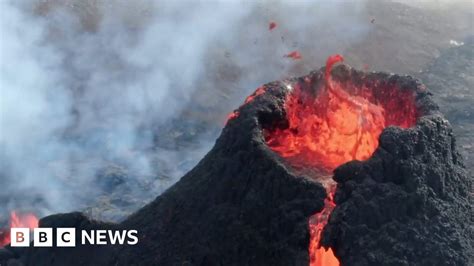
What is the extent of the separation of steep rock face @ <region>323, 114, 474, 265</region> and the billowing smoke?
7.34 m

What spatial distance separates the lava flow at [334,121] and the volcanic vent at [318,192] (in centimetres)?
1

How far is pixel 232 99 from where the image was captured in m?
18.8

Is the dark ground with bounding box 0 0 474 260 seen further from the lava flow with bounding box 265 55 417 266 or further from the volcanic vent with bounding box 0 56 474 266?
the lava flow with bounding box 265 55 417 266

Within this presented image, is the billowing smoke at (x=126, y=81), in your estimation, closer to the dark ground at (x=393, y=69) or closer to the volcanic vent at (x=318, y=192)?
the dark ground at (x=393, y=69)

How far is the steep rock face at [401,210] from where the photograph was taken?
6.49 m

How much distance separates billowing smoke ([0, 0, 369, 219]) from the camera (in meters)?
14.6

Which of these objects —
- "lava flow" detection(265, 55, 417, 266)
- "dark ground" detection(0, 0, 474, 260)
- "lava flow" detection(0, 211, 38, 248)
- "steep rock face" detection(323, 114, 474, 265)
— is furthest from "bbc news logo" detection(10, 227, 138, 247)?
"dark ground" detection(0, 0, 474, 260)

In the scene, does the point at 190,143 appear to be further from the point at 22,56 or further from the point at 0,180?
the point at 22,56

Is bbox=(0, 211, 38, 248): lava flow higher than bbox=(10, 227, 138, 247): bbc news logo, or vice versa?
bbox=(0, 211, 38, 248): lava flow

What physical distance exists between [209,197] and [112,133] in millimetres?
9331

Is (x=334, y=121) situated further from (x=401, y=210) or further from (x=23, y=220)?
(x=23, y=220)

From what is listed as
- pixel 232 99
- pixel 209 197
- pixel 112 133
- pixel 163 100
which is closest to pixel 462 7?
pixel 232 99

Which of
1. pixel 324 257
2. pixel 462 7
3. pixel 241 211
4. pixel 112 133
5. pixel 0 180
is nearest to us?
pixel 324 257

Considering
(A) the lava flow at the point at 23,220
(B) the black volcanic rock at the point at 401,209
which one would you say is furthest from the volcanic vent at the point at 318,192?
(A) the lava flow at the point at 23,220
